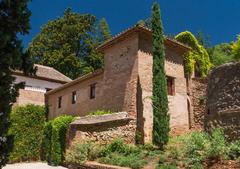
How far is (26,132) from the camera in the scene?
25.3 meters

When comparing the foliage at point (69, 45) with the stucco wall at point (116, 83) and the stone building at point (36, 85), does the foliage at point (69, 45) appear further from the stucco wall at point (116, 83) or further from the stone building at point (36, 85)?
the stucco wall at point (116, 83)

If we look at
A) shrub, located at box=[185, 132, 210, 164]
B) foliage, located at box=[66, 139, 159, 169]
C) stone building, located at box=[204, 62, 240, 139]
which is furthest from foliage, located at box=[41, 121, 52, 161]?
stone building, located at box=[204, 62, 240, 139]

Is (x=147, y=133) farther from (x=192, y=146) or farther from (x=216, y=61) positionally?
(x=216, y=61)

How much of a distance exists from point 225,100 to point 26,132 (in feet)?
58.7

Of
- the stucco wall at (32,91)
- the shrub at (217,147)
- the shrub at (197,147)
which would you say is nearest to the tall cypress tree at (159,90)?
the shrub at (197,147)

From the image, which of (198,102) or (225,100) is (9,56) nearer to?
(225,100)

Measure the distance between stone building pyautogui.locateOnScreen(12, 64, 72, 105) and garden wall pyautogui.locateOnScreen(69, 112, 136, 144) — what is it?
1303 centimetres

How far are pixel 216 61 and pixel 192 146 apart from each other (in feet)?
91.9

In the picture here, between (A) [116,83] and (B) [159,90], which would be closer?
(B) [159,90]

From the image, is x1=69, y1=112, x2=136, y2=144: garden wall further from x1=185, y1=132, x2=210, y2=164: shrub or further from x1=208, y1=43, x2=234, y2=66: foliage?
x1=208, y1=43, x2=234, y2=66: foliage

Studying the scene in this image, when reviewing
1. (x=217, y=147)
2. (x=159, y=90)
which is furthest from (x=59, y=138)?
(x=217, y=147)

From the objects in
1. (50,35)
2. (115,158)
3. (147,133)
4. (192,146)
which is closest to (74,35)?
(50,35)

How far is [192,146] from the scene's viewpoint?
1182cm

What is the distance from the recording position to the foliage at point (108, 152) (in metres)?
14.9
